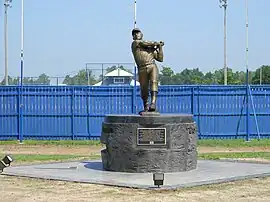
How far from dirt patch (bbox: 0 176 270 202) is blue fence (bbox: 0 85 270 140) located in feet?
42.2

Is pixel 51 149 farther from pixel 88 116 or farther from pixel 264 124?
pixel 264 124

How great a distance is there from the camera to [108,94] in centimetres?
2506

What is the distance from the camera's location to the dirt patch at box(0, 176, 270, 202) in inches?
403

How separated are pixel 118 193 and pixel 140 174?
246cm

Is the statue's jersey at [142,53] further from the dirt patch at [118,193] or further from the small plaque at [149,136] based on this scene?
the dirt patch at [118,193]

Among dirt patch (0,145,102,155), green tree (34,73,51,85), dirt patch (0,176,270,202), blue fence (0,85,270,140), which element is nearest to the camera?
dirt patch (0,176,270,202)

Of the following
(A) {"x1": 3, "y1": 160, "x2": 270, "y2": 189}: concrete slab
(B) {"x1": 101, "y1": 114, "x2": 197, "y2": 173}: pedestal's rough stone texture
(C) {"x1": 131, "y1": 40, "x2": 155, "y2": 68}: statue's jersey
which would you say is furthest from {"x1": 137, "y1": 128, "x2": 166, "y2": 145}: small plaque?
(C) {"x1": 131, "y1": 40, "x2": 155, "y2": 68}: statue's jersey

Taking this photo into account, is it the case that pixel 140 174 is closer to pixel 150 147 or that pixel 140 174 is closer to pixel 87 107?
pixel 150 147

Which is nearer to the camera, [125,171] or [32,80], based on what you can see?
[125,171]

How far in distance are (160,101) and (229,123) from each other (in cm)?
296

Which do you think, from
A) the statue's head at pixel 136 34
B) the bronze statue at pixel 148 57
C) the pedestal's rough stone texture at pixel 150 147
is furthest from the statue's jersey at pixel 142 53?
the pedestal's rough stone texture at pixel 150 147

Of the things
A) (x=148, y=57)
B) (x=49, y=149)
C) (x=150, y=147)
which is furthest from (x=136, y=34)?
(x=49, y=149)

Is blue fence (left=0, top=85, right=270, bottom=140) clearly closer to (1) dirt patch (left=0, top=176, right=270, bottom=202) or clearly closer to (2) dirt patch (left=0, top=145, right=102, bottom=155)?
(2) dirt patch (left=0, top=145, right=102, bottom=155)

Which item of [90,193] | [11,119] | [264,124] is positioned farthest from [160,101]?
[90,193]
